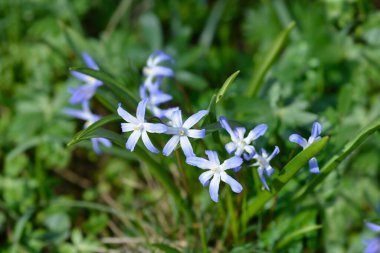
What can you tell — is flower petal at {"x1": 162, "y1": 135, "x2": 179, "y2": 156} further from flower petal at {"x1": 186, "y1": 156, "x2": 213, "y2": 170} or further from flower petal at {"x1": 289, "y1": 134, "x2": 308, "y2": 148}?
flower petal at {"x1": 289, "y1": 134, "x2": 308, "y2": 148}

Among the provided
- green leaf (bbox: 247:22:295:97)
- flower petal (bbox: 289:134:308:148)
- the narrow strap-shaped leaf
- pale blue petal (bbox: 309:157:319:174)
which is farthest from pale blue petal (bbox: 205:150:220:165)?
green leaf (bbox: 247:22:295:97)

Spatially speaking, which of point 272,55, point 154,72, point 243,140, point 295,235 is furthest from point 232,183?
point 272,55

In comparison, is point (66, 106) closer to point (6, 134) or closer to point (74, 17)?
point (6, 134)

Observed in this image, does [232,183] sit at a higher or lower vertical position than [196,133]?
lower

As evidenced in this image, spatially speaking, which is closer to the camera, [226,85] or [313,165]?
[226,85]

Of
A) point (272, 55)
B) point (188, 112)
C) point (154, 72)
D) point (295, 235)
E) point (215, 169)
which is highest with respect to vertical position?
point (272, 55)

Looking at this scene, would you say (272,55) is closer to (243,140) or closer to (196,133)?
(243,140)

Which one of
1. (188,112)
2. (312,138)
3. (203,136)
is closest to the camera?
(203,136)
